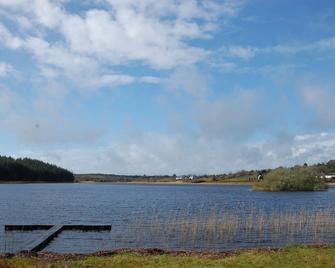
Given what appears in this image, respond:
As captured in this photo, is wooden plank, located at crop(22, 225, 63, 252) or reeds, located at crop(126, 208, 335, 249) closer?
wooden plank, located at crop(22, 225, 63, 252)

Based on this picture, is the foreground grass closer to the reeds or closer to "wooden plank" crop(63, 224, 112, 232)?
the reeds

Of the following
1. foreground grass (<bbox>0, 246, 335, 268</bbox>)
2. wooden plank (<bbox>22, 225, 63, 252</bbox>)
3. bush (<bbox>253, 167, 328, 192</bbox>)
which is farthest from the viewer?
bush (<bbox>253, 167, 328, 192</bbox>)

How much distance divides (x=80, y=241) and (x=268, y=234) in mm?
13379

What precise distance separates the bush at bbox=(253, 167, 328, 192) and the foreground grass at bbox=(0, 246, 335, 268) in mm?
106032

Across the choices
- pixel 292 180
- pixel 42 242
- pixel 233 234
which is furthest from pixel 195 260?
pixel 292 180

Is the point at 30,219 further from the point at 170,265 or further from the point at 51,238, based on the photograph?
the point at 170,265

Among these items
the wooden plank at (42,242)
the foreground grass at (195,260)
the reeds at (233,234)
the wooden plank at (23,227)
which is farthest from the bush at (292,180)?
the foreground grass at (195,260)

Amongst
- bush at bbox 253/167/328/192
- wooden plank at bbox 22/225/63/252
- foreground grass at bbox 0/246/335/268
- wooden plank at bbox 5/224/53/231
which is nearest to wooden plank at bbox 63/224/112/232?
wooden plank at bbox 22/225/63/252

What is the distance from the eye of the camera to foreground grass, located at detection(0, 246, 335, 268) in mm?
19422

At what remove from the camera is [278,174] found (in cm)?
13075

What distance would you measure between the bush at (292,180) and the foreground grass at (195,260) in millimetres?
106032

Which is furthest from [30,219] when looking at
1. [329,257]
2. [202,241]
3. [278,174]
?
[278,174]

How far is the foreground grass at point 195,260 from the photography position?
63.7 feet

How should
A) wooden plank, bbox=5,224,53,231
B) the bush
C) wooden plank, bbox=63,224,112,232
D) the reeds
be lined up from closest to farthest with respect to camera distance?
the reeds
wooden plank, bbox=5,224,53,231
wooden plank, bbox=63,224,112,232
the bush
